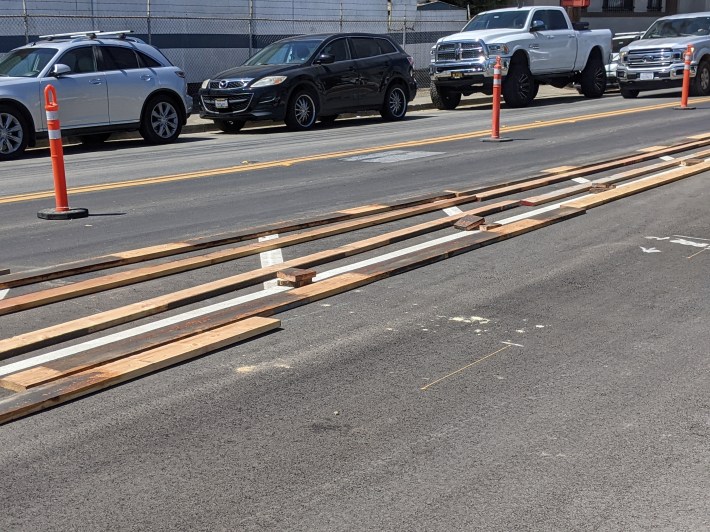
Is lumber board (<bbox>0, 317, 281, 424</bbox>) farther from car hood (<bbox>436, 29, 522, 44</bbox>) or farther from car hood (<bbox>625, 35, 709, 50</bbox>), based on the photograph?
car hood (<bbox>625, 35, 709, 50</bbox>)

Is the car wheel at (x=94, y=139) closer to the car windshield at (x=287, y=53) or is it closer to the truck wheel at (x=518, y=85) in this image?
the car windshield at (x=287, y=53)

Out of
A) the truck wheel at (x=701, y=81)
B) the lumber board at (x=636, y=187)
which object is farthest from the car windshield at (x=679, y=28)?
the lumber board at (x=636, y=187)

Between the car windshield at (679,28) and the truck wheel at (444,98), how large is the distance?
5525 millimetres

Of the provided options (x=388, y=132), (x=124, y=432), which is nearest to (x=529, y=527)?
(x=124, y=432)

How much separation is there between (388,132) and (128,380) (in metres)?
14.6

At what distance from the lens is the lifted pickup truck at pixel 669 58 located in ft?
84.1

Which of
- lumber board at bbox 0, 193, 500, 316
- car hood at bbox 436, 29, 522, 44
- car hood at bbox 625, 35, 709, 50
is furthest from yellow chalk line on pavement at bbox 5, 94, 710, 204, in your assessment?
car hood at bbox 625, 35, 709, 50

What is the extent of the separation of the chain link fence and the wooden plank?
1606 cm

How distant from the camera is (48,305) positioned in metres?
6.55

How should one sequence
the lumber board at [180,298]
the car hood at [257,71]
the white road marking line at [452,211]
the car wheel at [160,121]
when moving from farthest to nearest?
the car hood at [257,71] → the car wheel at [160,121] → the white road marking line at [452,211] → the lumber board at [180,298]

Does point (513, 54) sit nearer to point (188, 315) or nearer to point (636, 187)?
point (636, 187)

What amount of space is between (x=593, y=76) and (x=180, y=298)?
914 inches

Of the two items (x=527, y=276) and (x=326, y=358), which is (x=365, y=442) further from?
(x=527, y=276)

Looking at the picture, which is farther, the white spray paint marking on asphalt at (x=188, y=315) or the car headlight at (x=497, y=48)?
the car headlight at (x=497, y=48)
